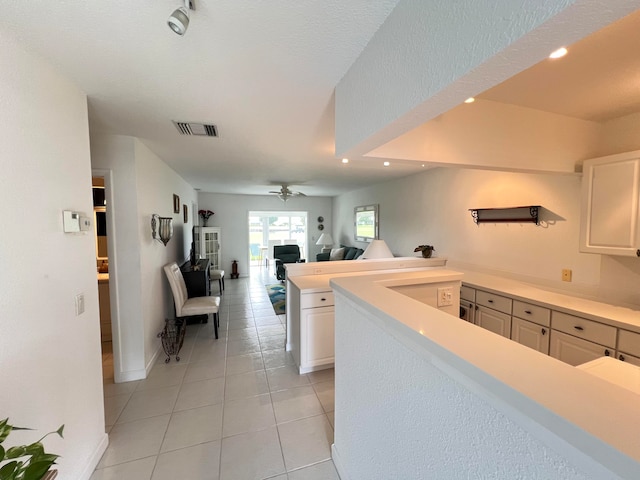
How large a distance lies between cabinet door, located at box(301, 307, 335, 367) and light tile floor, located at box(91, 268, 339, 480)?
0.15m

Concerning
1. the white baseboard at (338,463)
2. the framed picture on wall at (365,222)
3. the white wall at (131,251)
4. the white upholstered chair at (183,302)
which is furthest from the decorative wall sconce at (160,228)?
the framed picture on wall at (365,222)

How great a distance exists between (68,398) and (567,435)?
213cm

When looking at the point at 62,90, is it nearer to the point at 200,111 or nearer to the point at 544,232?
the point at 200,111

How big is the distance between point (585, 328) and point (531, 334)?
0.41 meters

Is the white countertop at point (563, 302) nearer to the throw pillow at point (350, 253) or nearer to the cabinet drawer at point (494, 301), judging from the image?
the cabinet drawer at point (494, 301)

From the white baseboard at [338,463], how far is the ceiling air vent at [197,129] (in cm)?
260

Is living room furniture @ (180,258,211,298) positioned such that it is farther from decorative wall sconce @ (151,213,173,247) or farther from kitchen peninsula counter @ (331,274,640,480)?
kitchen peninsula counter @ (331,274,640,480)

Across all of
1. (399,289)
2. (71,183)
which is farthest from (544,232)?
Result: (71,183)

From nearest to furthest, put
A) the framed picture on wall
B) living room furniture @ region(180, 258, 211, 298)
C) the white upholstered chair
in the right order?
the white upholstered chair < living room furniture @ region(180, 258, 211, 298) < the framed picture on wall

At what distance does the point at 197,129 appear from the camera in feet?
7.73

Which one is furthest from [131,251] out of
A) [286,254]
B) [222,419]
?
[286,254]

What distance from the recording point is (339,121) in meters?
1.58

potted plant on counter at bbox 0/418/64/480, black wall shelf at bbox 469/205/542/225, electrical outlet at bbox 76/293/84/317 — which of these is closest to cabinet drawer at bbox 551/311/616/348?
black wall shelf at bbox 469/205/542/225

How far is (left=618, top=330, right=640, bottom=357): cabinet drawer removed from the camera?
1.66m
